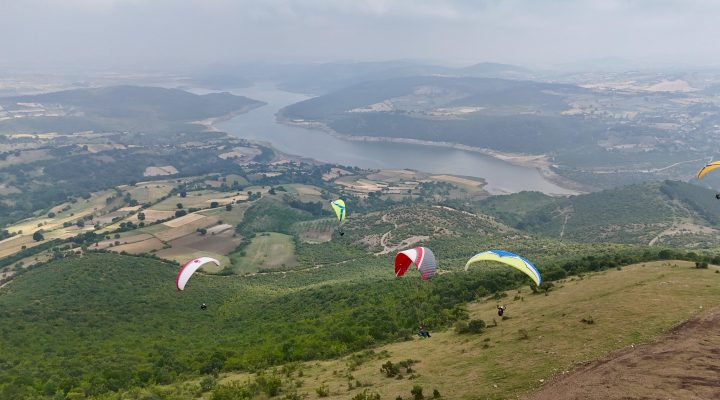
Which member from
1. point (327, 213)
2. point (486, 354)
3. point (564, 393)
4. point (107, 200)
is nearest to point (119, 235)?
point (327, 213)

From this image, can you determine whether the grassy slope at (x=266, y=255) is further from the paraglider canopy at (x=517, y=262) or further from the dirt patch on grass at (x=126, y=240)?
the paraglider canopy at (x=517, y=262)

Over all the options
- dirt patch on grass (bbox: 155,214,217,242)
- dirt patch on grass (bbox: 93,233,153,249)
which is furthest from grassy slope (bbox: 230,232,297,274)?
dirt patch on grass (bbox: 93,233,153,249)

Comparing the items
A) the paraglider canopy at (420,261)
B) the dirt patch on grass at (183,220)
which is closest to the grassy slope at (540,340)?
the paraglider canopy at (420,261)

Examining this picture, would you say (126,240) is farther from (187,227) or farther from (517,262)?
(517,262)

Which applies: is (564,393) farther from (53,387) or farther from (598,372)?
(53,387)

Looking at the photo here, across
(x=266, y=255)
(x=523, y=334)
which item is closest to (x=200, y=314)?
(x=266, y=255)

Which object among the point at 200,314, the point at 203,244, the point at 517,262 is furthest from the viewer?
the point at 203,244
